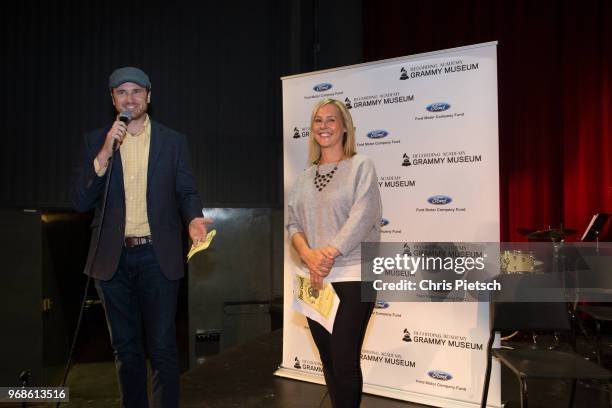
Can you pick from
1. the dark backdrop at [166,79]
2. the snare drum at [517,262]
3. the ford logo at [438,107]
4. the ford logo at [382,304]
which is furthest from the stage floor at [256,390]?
the dark backdrop at [166,79]

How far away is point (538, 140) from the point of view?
499 cm

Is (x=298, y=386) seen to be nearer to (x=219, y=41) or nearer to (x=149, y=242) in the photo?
(x=149, y=242)

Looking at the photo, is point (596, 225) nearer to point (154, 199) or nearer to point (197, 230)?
point (197, 230)

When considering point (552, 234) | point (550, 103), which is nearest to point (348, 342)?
point (552, 234)

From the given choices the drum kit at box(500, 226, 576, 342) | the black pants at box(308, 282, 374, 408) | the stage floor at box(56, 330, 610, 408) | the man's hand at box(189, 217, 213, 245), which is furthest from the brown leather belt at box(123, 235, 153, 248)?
the drum kit at box(500, 226, 576, 342)

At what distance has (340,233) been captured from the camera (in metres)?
1.83

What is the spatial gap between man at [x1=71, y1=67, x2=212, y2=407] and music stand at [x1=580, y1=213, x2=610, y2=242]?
12.3 ft

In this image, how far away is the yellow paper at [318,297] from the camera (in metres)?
1.88

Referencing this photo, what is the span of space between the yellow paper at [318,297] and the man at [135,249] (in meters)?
0.49

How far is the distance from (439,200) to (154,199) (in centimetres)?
153

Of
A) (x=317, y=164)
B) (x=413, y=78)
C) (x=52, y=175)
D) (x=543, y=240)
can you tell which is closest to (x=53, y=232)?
(x=52, y=175)

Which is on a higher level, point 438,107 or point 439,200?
Result: point 438,107

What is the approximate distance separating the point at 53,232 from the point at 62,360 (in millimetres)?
1140

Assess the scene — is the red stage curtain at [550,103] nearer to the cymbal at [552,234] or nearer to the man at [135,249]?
the cymbal at [552,234]
